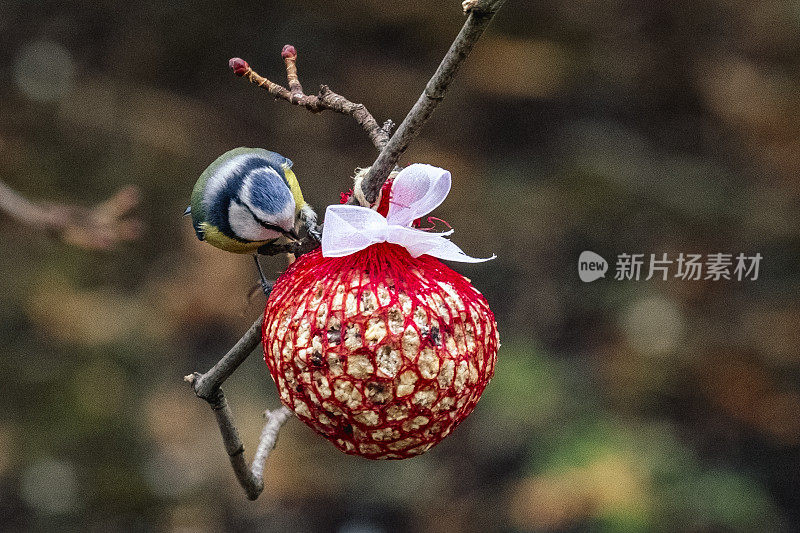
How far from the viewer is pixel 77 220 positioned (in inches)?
58.1

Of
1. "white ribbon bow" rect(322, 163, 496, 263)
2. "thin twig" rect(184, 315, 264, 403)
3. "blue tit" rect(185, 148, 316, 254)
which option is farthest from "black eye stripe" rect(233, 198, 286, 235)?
"white ribbon bow" rect(322, 163, 496, 263)

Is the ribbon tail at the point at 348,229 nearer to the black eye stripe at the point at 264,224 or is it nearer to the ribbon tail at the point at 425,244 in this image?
the ribbon tail at the point at 425,244

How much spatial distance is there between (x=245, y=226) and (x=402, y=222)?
0.41 metres

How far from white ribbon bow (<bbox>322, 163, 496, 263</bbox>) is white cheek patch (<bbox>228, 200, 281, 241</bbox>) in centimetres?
37

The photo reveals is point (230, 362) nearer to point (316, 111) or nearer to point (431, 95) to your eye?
point (316, 111)

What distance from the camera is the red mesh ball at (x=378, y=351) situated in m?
1.15

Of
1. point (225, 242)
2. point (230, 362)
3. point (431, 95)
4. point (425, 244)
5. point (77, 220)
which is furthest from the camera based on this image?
point (225, 242)

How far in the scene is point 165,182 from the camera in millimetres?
3732

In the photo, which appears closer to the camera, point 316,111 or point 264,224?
point 316,111

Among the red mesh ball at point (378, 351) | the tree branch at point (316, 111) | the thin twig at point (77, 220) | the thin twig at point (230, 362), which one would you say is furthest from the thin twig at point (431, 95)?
the thin twig at point (77, 220)

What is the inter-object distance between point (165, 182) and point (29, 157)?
0.59m

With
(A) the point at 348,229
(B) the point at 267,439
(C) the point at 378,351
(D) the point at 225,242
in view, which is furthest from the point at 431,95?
(B) the point at 267,439

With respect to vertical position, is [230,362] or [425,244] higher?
[425,244]

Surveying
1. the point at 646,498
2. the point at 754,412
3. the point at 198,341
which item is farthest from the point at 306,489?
the point at 754,412
